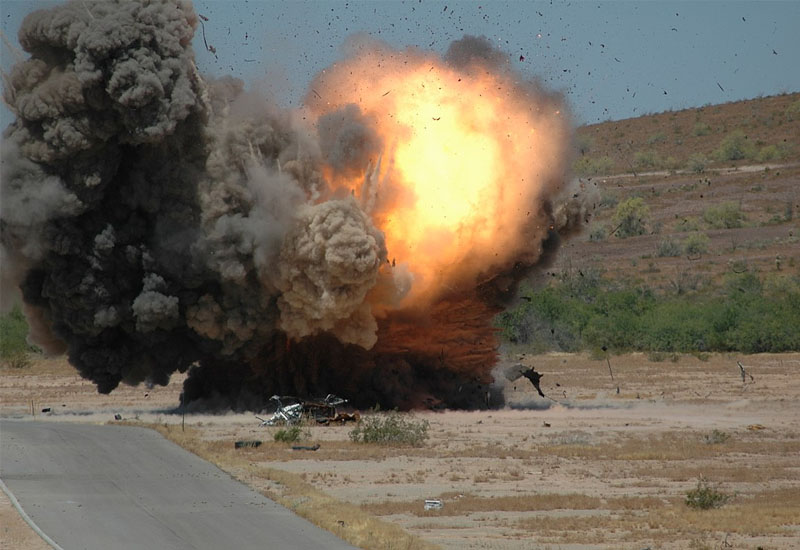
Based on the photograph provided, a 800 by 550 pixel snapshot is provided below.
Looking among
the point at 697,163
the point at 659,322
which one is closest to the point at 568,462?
the point at 659,322

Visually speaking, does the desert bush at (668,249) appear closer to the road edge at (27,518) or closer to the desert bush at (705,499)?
the desert bush at (705,499)

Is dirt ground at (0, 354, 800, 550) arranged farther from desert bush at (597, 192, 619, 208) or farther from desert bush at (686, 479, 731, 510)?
desert bush at (597, 192, 619, 208)

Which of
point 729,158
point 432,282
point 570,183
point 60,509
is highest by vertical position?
point 729,158

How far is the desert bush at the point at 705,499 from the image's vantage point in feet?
75.9

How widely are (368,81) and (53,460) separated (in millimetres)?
15785

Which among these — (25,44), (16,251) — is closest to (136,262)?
(16,251)

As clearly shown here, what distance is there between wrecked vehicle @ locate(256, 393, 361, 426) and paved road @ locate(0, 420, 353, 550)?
167 inches

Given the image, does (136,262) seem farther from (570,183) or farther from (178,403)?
(570,183)

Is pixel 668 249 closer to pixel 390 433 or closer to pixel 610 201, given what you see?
pixel 610 201

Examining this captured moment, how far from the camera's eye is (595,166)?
129m

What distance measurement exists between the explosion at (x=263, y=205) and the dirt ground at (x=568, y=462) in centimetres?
258

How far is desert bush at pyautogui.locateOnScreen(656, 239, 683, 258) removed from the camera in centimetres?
9606

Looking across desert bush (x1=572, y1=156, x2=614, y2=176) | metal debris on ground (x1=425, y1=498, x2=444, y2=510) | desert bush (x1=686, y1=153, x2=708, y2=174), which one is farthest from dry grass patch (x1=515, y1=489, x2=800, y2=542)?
desert bush (x1=572, y1=156, x2=614, y2=176)

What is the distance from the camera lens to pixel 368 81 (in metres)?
38.3
